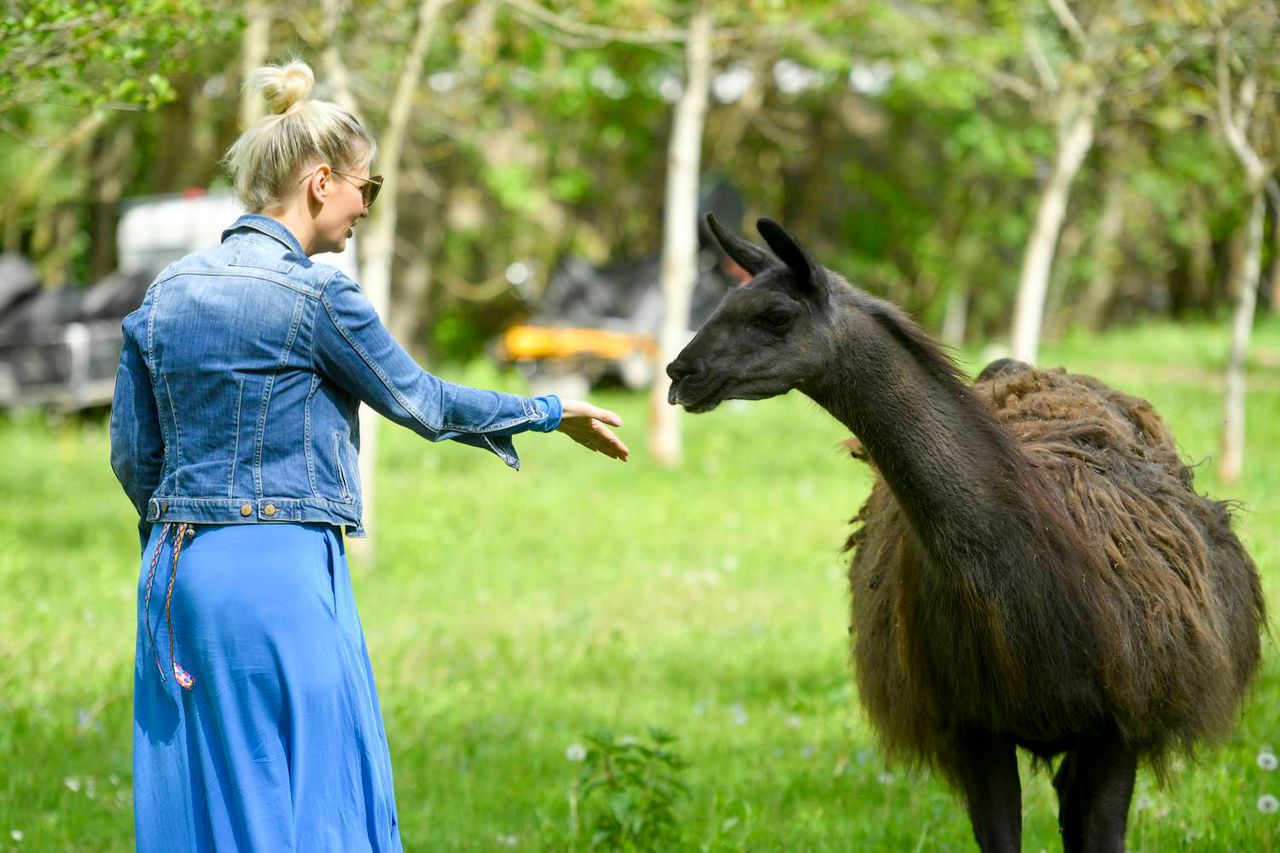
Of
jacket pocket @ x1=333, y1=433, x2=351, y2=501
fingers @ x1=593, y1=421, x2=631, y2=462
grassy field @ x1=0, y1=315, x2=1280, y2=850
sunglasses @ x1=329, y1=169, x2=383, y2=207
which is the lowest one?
grassy field @ x1=0, y1=315, x2=1280, y2=850

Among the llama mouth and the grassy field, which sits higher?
the llama mouth

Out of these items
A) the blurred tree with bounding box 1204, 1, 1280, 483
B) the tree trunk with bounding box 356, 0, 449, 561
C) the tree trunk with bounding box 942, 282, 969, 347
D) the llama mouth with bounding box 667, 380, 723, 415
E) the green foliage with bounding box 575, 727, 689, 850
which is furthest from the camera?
the tree trunk with bounding box 942, 282, 969, 347

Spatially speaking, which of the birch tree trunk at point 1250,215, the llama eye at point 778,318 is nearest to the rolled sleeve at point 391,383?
the llama eye at point 778,318

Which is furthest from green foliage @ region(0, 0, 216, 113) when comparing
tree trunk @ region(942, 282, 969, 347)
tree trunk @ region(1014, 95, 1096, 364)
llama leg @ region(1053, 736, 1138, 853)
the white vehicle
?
tree trunk @ region(942, 282, 969, 347)

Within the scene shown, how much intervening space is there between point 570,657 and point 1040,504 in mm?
4573

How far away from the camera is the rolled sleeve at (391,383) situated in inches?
129

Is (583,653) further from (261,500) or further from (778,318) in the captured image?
(261,500)

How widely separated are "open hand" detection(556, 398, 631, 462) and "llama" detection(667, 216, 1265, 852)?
0.64ft

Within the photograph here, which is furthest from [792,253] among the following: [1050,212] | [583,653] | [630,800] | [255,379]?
[1050,212]

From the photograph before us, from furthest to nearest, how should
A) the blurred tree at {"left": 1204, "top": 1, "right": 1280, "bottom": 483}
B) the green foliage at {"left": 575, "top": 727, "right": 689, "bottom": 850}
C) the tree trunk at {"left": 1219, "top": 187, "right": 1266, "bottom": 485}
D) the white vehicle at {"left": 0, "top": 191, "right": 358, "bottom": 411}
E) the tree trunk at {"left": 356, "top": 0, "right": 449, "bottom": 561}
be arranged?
the white vehicle at {"left": 0, "top": 191, "right": 358, "bottom": 411} < the tree trunk at {"left": 1219, "top": 187, "right": 1266, "bottom": 485} < the blurred tree at {"left": 1204, "top": 1, "right": 1280, "bottom": 483} < the tree trunk at {"left": 356, "top": 0, "right": 449, "bottom": 561} < the green foliage at {"left": 575, "top": 727, "right": 689, "bottom": 850}

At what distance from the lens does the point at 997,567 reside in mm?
3887

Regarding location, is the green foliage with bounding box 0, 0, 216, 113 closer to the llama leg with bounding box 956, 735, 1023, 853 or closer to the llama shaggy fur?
the llama shaggy fur

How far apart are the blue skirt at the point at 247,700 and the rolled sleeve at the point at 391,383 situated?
34 centimetres

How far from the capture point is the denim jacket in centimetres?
324
